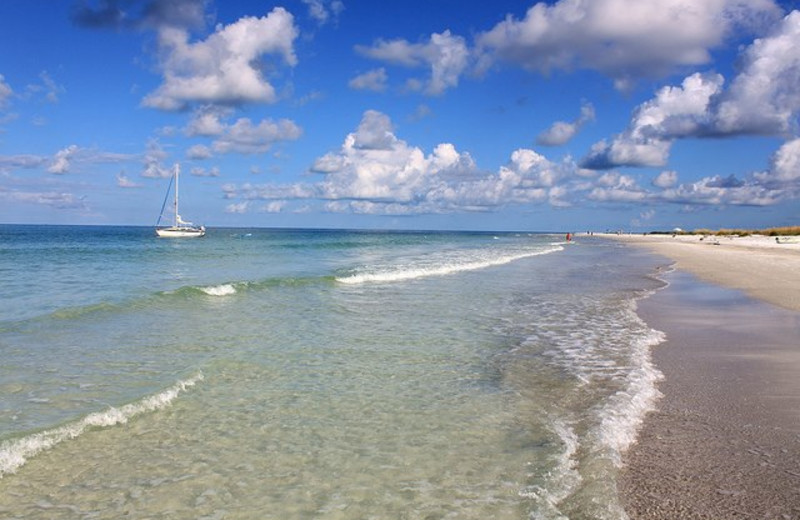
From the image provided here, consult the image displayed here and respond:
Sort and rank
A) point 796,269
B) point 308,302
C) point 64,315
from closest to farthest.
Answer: point 64,315 < point 308,302 < point 796,269

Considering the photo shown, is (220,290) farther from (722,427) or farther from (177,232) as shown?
(177,232)

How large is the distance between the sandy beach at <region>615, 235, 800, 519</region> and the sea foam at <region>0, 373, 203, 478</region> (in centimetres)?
589

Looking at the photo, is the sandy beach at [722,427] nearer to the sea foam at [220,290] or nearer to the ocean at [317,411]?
the ocean at [317,411]

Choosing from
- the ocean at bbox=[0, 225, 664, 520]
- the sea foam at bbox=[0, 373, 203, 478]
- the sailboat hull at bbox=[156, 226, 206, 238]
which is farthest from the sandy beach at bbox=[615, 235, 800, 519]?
the sailboat hull at bbox=[156, 226, 206, 238]

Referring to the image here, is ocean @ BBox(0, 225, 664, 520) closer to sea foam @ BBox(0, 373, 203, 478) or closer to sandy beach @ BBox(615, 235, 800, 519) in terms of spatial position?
sea foam @ BBox(0, 373, 203, 478)

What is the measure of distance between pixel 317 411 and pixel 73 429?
290 centimetres

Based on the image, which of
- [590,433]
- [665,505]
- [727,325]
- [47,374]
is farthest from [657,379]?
[47,374]

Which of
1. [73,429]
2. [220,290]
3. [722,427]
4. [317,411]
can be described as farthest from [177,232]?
[722,427]

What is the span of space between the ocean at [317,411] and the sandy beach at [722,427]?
33 cm

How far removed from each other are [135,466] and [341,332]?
7621mm

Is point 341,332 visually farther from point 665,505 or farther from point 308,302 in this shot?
point 665,505

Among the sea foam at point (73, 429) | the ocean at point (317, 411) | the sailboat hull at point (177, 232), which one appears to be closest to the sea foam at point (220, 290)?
the ocean at point (317, 411)

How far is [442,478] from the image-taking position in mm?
5297

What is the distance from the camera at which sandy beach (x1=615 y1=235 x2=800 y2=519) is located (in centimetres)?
468
